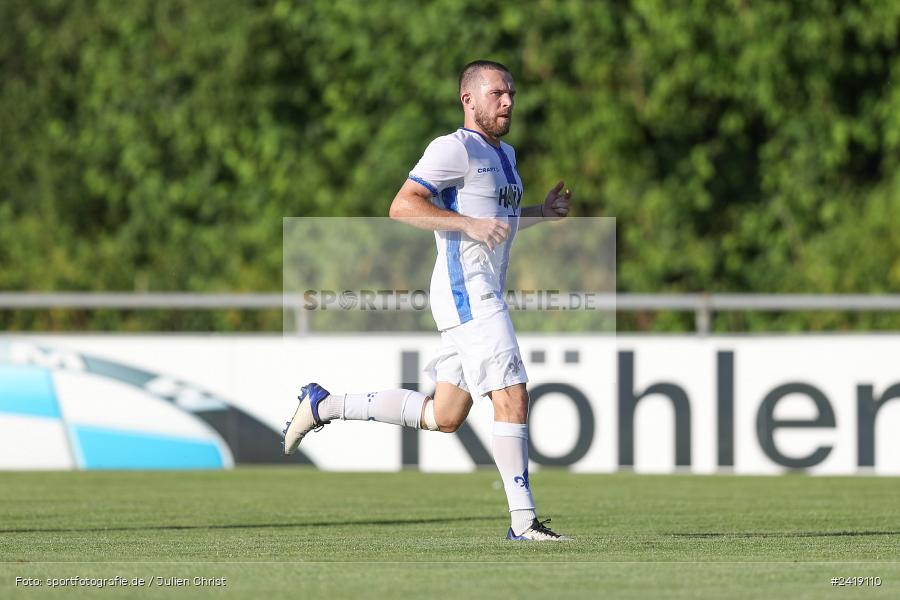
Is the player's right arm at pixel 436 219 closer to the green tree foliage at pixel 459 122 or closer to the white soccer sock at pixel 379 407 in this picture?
the white soccer sock at pixel 379 407

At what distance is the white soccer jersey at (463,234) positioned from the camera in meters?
7.28

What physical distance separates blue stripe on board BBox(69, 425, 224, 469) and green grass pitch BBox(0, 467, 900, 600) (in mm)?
421

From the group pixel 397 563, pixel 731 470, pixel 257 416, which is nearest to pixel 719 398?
pixel 731 470

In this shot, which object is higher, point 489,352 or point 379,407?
point 489,352

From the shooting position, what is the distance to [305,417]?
7875mm

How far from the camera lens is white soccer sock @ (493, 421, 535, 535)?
732 centimetres

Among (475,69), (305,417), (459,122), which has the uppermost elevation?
(459,122)

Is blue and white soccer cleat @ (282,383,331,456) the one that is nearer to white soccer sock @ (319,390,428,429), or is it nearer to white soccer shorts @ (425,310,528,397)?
white soccer sock @ (319,390,428,429)

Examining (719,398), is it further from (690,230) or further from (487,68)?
(690,230)

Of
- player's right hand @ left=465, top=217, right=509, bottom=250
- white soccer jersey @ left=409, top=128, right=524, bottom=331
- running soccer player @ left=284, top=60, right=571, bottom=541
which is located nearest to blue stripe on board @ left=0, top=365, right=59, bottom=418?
running soccer player @ left=284, top=60, right=571, bottom=541

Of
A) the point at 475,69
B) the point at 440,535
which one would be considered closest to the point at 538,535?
the point at 440,535

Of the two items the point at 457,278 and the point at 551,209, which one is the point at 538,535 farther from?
the point at 551,209

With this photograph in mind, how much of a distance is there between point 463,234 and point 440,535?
1493mm

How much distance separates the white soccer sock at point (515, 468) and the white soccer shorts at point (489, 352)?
0.21 m
